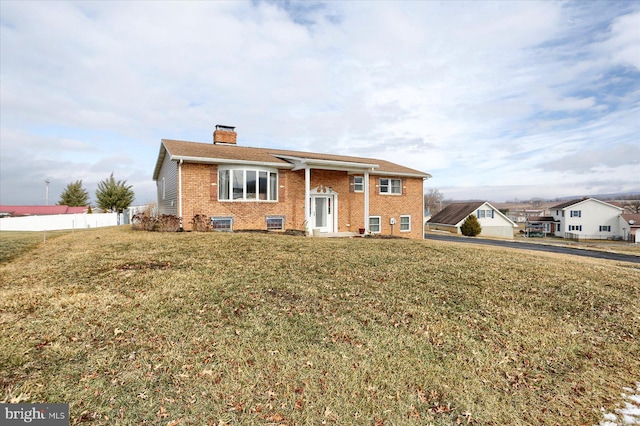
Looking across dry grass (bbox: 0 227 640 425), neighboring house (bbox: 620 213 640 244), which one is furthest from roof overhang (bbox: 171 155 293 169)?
neighboring house (bbox: 620 213 640 244)

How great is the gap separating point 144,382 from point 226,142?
59.5 ft

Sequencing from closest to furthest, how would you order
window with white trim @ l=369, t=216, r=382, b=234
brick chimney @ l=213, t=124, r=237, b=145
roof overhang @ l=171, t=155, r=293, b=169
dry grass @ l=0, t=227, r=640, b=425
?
dry grass @ l=0, t=227, r=640, b=425, roof overhang @ l=171, t=155, r=293, b=169, brick chimney @ l=213, t=124, r=237, b=145, window with white trim @ l=369, t=216, r=382, b=234

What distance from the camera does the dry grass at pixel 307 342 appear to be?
3650 millimetres

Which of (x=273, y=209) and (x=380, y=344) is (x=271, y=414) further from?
(x=273, y=209)

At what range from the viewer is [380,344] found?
16.5 feet

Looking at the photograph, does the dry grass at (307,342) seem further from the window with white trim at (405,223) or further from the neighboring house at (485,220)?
the neighboring house at (485,220)

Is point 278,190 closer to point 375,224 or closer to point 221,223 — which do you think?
point 221,223

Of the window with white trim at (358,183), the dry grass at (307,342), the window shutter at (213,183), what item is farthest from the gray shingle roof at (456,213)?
the dry grass at (307,342)

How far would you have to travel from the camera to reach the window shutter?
51.7 feet

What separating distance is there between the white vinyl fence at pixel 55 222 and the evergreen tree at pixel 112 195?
5.40 m

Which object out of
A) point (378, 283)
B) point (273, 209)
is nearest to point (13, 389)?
point (378, 283)

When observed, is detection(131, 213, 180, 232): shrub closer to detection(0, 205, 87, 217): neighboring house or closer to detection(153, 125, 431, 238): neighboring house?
detection(153, 125, 431, 238): neighboring house

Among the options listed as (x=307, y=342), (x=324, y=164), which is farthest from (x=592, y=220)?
(x=307, y=342)

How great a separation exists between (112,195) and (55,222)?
407 inches
